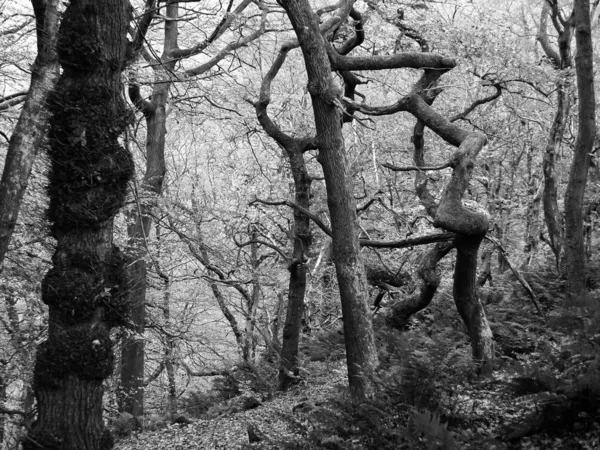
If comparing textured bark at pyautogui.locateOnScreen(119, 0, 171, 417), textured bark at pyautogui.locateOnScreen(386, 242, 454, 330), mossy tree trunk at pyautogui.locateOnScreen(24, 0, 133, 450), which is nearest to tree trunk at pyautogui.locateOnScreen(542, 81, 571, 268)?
textured bark at pyautogui.locateOnScreen(386, 242, 454, 330)

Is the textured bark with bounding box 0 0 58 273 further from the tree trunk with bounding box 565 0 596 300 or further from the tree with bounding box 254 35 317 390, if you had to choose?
the tree trunk with bounding box 565 0 596 300

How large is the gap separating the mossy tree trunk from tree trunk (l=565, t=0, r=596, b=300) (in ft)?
23.5

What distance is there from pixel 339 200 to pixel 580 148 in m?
4.69

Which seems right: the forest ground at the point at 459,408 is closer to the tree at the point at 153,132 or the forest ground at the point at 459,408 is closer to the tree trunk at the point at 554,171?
the tree at the point at 153,132

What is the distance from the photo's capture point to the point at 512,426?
406 cm

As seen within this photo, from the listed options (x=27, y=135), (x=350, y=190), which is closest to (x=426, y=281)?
(x=350, y=190)

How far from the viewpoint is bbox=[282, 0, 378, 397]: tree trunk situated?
693cm

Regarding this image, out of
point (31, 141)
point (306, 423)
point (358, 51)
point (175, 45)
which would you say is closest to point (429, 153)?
point (358, 51)

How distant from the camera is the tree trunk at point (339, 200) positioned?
693 cm

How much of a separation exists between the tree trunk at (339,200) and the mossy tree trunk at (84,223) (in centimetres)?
226

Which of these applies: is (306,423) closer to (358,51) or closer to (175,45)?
(175,45)

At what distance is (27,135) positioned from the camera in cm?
557

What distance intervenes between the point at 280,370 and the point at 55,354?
578cm

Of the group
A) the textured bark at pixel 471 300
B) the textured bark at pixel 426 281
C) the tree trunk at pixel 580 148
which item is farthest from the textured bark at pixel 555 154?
the textured bark at pixel 471 300
